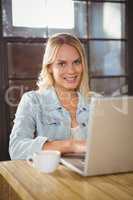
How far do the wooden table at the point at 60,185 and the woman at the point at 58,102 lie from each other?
31 cm

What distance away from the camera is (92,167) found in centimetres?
107

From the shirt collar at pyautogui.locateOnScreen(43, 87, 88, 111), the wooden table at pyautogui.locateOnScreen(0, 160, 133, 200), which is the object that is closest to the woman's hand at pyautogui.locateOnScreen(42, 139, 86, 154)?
the wooden table at pyautogui.locateOnScreen(0, 160, 133, 200)

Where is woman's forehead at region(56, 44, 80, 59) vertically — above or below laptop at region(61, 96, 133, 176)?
above

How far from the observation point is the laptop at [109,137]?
3.28 ft

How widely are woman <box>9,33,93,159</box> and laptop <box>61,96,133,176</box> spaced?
418 mm

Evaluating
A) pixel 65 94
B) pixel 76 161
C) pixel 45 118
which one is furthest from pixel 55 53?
pixel 76 161

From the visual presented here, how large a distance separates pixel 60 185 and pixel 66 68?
930 millimetres

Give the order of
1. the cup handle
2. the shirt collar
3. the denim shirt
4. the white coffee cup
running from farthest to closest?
the shirt collar < the denim shirt < the cup handle < the white coffee cup

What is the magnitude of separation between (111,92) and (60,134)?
152 cm

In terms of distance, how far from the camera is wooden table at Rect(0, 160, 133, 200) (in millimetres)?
915

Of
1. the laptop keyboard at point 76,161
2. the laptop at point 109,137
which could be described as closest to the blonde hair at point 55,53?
the laptop keyboard at point 76,161

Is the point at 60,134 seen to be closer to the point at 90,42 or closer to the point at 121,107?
the point at 121,107

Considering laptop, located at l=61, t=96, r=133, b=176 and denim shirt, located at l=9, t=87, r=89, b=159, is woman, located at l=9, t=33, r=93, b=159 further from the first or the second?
laptop, located at l=61, t=96, r=133, b=176

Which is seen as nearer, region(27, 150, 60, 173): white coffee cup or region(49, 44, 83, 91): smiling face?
region(27, 150, 60, 173): white coffee cup
